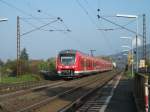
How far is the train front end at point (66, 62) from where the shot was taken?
50.9 metres

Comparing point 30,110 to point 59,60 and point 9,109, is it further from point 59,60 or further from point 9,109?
point 59,60

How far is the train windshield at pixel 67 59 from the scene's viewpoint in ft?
168

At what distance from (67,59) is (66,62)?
36 centimetres

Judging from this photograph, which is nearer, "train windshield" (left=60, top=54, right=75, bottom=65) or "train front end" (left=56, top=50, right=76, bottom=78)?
"train front end" (left=56, top=50, right=76, bottom=78)

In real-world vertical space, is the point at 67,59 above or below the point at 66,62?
above

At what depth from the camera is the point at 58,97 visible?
26109 mm

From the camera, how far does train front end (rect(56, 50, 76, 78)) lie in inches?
2004

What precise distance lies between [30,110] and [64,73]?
3340 cm

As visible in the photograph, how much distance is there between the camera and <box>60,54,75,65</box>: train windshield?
51062 millimetres

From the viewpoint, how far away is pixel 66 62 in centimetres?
5122

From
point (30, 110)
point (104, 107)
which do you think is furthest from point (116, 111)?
point (30, 110)

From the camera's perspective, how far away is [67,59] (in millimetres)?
51219

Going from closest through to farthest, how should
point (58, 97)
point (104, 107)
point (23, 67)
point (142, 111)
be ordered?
point (142, 111)
point (104, 107)
point (58, 97)
point (23, 67)

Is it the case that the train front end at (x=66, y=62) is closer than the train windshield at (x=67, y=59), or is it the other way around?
the train front end at (x=66, y=62)
